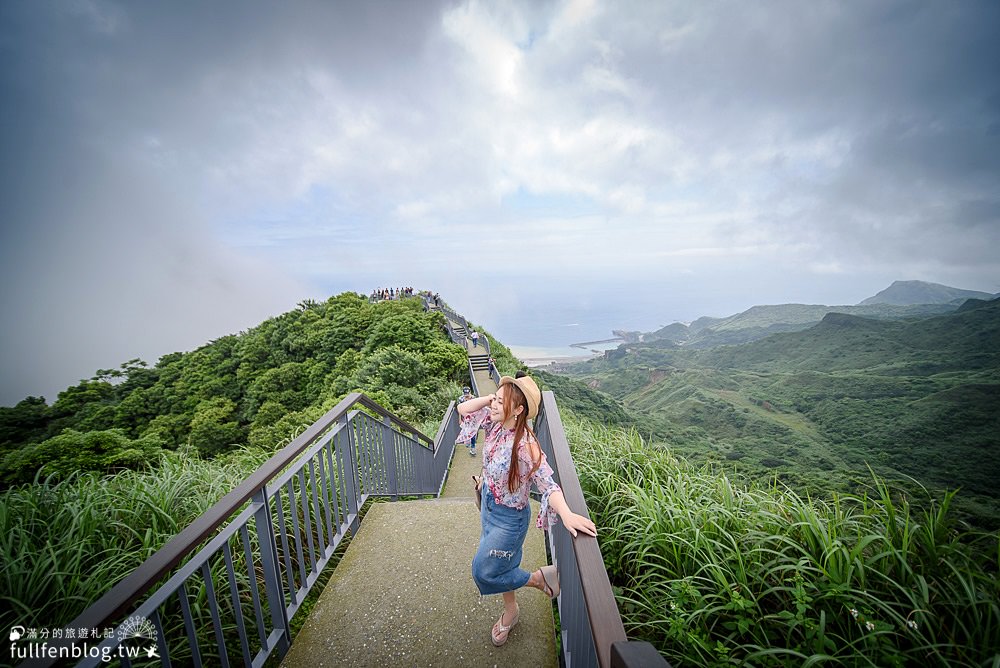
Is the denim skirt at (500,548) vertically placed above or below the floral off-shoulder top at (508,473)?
below

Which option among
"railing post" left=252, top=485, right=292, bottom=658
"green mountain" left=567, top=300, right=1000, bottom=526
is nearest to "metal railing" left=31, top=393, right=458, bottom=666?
"railing post" left=252, top=485, right=292, bottom=658

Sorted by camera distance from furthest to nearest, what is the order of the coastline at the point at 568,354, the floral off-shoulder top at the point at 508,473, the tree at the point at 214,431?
the coastline at the point at 568,354 → the tree at the point at 214,431 → the floral off-shoulder top at the point at 508,473

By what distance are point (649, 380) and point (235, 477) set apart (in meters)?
64.3

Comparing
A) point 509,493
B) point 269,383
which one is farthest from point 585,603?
point 269,383

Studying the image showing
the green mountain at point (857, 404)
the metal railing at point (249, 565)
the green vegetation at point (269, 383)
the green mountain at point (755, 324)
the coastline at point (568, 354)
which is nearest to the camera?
the metal railing at point (249, 565)

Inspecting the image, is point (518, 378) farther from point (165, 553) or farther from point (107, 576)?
point (107, 576)

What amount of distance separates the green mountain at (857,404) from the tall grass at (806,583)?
14997mm

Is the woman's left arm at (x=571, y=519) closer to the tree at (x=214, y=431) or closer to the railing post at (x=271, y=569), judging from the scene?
the railing post at (x=271, y=569)

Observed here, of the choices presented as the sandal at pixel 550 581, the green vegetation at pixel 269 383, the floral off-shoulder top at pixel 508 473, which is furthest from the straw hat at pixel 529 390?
the green vegetation at pixel 269 383

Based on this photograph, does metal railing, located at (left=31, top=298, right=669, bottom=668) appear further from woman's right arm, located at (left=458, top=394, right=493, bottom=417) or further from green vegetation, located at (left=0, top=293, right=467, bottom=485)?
green vegetation, located at (left=0, top=293, right=467, bottom=485)

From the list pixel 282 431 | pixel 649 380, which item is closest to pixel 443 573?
pixel 282 431

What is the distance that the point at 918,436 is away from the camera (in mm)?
32500

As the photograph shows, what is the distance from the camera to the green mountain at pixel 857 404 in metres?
28.8

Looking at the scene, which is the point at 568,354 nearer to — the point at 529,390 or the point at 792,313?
the point at 792,313
